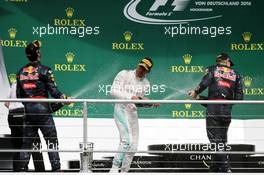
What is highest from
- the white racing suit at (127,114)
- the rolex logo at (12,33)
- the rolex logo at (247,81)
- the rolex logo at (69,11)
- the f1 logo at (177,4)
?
the f1 logo at (177,4)

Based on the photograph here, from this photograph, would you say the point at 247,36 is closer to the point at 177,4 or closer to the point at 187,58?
the point at 187,58

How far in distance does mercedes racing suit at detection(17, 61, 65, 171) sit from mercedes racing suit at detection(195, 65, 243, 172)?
82.3 inches

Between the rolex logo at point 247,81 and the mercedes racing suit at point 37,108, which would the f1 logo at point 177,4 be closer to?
the rolex logo at point 247,81

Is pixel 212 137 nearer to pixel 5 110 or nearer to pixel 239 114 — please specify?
pixel 239 114

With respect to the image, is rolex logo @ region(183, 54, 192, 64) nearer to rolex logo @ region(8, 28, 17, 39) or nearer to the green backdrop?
the green backdrop

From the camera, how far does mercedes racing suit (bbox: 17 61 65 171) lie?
10008 mm

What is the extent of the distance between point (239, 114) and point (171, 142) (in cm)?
124

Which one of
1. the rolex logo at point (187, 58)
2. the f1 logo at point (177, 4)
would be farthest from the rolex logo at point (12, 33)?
the rolex logo at point (187, 58)

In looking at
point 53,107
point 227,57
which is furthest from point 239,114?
point 53,107

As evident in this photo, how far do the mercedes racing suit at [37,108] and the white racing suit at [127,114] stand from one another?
798 millimetres

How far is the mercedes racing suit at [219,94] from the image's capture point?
10273mm

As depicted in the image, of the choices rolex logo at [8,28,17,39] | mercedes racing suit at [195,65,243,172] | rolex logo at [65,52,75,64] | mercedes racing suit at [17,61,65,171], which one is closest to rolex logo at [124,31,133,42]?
rolex logo at [65,52,75,64]

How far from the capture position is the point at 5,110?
11.5 m

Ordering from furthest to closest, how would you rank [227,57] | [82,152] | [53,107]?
[227,57], [53,107], [82,152]
